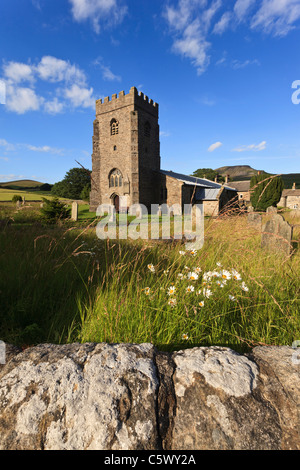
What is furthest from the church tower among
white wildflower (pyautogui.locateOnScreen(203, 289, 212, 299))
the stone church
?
white wildflower (pyautogui.locateOnScreen(203, 289, 212, 299))

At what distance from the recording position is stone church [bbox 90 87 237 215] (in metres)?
24.6

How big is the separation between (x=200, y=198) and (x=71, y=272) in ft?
93.8

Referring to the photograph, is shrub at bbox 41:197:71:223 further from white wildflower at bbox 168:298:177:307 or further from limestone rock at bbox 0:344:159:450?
limestone rock at bbox 0:344:159:450

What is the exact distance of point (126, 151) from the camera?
2508 cm

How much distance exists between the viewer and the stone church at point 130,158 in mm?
24625

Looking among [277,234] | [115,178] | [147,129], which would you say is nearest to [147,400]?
[277,234]

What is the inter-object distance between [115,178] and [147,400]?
1052 inches

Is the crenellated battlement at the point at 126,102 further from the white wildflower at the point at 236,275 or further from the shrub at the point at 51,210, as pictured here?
the white wildflower at the point at 236,275

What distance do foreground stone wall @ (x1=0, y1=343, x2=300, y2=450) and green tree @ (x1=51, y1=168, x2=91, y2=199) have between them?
51.6 meters

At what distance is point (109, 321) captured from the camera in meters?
1.66

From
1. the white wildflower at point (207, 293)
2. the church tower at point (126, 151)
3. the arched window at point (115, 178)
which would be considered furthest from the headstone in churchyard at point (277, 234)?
the arched window at point (115, 178)

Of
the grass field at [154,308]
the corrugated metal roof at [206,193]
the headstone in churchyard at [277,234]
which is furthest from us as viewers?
the corrugated metal roof at [206,193]

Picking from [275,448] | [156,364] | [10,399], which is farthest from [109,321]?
[275,448]
